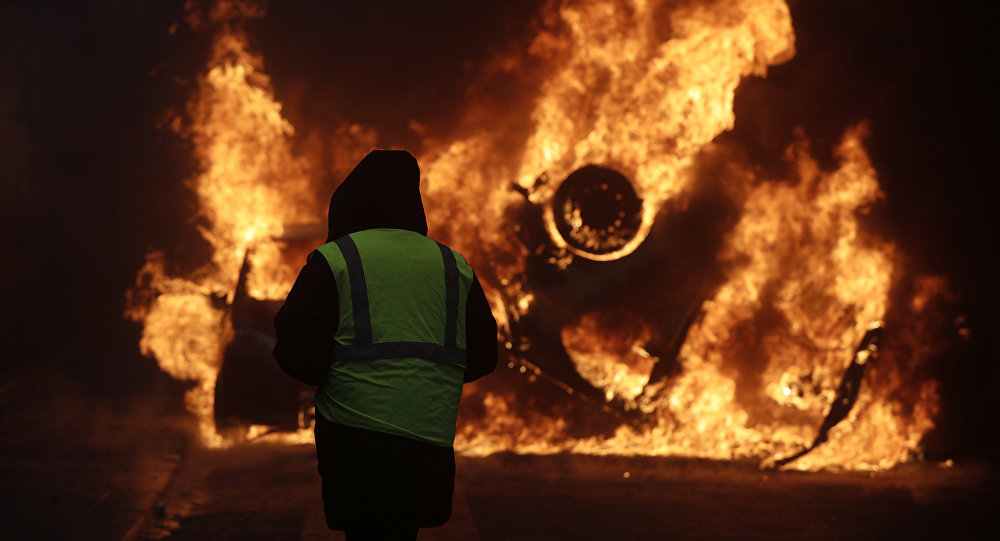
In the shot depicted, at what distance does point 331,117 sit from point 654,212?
10.6 feet

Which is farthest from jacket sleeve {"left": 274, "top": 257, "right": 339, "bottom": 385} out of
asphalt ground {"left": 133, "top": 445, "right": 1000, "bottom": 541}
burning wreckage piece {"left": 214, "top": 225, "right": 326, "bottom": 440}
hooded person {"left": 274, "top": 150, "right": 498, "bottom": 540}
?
burning wreckage piece {"left": 214, "top": 225, "right": 326, "bottom": 440}

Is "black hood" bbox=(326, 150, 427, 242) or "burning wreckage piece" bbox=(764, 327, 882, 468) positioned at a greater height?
"black hood" bbox=(326, 150, 427, 242)

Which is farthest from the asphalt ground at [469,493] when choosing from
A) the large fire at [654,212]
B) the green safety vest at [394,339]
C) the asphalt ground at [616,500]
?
the green safety vest at [394,339]

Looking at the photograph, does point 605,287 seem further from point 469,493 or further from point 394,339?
point 394,339

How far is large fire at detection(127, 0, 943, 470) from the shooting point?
687 centimetres

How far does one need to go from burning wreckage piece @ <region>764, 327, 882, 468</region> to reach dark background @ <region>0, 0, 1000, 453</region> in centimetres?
79

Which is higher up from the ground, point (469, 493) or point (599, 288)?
point (599, 288)

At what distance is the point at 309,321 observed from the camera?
7.38 feet

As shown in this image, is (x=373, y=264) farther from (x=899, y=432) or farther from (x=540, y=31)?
(x=899, y=432)

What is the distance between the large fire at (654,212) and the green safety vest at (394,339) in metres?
4.40

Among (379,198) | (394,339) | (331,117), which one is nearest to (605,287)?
(331,117)

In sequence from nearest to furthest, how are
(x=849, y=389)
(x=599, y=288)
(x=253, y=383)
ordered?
(x=253, y=383) → (x=849, y=389) → (x=599, y=288)

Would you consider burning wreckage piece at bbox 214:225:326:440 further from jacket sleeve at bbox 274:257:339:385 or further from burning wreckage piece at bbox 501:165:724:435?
jacket sleeve at bbox 274:257:339:385

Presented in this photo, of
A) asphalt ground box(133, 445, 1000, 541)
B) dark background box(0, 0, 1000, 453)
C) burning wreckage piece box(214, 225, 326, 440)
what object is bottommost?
asphalt ground box(133, 445, 1000, 541)
